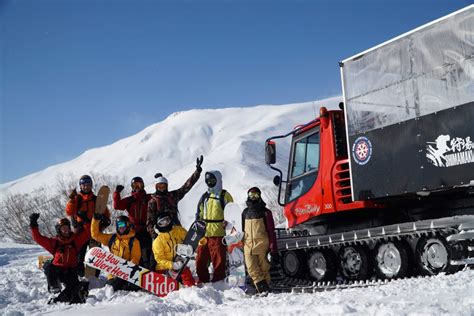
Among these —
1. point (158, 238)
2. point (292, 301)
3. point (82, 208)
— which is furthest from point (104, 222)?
point (292, 301)

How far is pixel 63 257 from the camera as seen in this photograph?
8164 millimetres

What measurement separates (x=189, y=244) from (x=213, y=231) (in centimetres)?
48

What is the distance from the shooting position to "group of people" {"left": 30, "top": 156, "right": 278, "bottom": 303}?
7.71 meters

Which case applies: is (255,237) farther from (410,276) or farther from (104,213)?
(104,213)

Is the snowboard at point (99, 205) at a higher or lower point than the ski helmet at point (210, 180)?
lower

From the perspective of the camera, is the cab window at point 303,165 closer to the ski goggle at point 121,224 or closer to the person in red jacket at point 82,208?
the ski goggle at point 121,224

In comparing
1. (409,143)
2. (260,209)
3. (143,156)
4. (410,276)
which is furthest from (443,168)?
(143,156)

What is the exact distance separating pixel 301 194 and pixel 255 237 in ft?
5.56

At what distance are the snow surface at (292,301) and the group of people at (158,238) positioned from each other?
38cm

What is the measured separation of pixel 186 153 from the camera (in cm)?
19938

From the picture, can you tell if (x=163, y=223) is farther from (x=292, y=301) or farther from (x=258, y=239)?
(x=292, y=301)

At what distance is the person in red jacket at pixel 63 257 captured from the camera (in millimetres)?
7930

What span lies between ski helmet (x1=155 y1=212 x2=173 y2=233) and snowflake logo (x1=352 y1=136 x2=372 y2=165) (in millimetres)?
3132

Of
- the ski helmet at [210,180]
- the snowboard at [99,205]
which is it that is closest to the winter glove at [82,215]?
the snowboard at [99,205]
